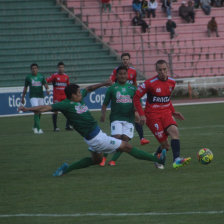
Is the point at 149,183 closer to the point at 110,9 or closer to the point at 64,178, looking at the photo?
the point at 64,178

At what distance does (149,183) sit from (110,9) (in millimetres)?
28474

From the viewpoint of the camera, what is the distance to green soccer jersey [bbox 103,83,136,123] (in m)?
11.8

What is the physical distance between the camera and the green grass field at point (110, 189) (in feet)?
23.9

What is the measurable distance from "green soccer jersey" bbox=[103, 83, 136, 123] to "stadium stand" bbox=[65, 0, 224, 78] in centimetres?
2223

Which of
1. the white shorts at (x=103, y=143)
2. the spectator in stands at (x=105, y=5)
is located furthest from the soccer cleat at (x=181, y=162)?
the spectator in stands at (x=105, y=5)

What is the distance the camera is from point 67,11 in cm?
3644

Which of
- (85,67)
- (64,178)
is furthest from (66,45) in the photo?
(64,178)

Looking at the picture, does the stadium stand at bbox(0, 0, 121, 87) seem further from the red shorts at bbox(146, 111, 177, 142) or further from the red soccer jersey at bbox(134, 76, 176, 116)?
the red shorts at bbox(146, 111, 177, 142)

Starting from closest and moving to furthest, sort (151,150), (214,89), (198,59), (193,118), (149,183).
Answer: (149,183)
(151,150)
(193,118)
(214,89)
(198,59)

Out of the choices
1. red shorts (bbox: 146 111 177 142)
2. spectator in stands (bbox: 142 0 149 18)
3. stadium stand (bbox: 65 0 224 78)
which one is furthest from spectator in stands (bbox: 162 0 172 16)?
red shorts (bbox: 146 111 177 142)

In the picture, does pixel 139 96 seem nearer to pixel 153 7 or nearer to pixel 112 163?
pixel 112 163

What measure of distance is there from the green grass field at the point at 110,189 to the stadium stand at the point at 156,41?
20.0 meters

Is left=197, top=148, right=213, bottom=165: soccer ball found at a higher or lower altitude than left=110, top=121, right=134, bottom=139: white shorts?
lower

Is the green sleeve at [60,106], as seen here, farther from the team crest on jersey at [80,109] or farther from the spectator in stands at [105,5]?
the spectator in stands at [105,5]
